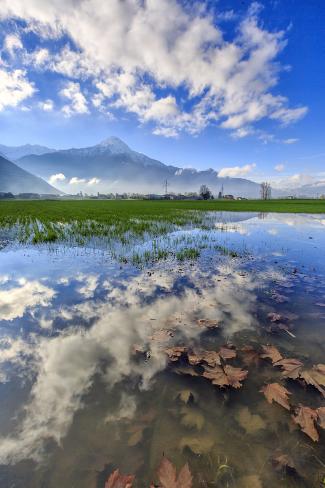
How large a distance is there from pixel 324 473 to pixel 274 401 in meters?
0.90

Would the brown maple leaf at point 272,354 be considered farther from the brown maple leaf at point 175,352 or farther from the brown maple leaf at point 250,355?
the brown maple leaf at point 175,352

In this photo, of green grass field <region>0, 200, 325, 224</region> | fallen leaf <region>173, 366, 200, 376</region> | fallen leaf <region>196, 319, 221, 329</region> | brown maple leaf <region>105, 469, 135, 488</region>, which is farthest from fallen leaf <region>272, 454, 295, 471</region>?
green grass field <region>0, 200, 325, 224</region>

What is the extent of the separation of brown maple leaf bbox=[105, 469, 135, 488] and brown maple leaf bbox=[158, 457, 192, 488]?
302 millimetres

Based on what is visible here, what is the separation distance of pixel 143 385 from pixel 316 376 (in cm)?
273

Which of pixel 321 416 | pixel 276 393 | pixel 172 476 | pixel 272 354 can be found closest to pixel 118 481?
pixel 172 476

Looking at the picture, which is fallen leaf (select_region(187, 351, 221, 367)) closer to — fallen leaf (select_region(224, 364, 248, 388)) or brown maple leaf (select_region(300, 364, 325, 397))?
fallen leaf (select_region(224, 364, 248, 388))

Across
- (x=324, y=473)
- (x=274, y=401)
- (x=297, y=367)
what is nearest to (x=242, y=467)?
(x=324, y=473)

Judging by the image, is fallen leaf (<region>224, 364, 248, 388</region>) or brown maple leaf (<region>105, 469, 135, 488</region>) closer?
brown maple leaf (<region>105, 469, 135, 488</region>)

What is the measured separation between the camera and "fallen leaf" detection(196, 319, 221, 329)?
5294 millimetres

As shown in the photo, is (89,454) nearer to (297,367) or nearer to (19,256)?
(297,367)

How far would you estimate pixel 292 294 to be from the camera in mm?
7180

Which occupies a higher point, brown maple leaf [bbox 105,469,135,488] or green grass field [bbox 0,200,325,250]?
green grass field [bbox 0,200,325,250]

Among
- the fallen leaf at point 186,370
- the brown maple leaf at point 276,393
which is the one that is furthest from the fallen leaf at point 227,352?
the brown maple leaf at point 276,393

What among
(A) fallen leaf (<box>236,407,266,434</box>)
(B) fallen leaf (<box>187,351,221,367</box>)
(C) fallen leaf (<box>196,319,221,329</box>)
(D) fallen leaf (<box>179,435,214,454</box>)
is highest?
(B) fallen leaf (<box>187,351,221,367</box>)
